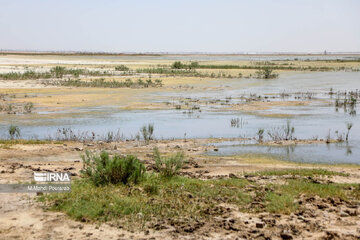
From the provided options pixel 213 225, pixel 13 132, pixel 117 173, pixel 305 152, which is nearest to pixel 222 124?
pixel 305 152

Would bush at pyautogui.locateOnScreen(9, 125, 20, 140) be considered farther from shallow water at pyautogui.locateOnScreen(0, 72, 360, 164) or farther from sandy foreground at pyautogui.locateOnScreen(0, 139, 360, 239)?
sandy foreground at pyautogui.locateOnScreen(0, 139, 360, 239)

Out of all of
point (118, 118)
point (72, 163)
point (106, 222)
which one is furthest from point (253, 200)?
point (118, 118)

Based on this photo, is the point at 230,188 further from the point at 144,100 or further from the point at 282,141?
the point at 144,100

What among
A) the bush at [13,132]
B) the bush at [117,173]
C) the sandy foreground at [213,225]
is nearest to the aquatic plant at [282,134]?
the sandy foreground at [213,225]

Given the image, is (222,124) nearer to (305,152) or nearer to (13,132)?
(305,152)

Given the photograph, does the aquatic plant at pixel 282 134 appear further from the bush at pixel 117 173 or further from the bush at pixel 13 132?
the bush at pixel 13 132

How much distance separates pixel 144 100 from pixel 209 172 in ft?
58.8

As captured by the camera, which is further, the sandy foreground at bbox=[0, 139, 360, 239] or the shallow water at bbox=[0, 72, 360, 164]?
the shallow water at bbox=[0, 72, 360, 164]

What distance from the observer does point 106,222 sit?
22.4ft

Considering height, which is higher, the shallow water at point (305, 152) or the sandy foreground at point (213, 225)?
the sandy foreground at point (213, 225)

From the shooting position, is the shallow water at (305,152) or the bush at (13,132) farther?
the bush at (13,132)

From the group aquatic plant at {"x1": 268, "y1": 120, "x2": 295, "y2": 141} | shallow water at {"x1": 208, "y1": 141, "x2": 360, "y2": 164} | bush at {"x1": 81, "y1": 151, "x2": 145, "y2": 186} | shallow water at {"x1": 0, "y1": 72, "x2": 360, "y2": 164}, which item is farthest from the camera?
aquatic plant at {"x1": 268, "y1": 120, "x2": 295, "y2": 141}

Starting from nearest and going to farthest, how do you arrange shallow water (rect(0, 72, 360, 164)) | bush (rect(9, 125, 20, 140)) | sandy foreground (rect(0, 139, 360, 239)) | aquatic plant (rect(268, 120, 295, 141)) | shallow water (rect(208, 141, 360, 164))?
sandy foreground (rect(0, 139, 360, 239)), shallow water (rect(208, 141, 360, 164)), shallow water (rect(0, 72, 360, 164)), bush (rect(9, 125, 20, 140)), aquatic plant (rect(268, 120, 295, 141))

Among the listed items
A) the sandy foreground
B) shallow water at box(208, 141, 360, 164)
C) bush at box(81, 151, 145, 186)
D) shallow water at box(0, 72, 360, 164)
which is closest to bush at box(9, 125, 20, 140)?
shallow water at box(0, 72, 360, 164)
